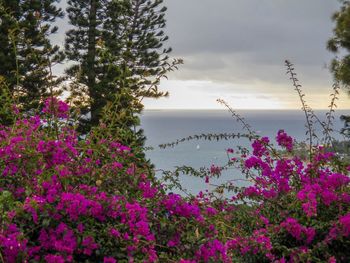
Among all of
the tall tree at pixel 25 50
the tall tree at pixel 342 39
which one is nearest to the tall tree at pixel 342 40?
the tall tree at pixel 342 39

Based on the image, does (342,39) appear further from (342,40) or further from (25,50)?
(25,50)

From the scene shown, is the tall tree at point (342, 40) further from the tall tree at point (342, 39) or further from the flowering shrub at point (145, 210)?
the flowering shrub at point (145, 210)

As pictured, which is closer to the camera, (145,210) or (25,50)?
(145,210)

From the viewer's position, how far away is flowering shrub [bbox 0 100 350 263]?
2252 mm

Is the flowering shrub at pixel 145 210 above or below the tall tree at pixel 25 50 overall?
below

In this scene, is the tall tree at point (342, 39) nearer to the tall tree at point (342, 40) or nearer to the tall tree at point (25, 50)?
the tall tree at point (342, 40)

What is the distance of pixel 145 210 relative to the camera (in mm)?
2428

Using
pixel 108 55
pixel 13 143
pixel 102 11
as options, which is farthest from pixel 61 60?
pixel 13 143

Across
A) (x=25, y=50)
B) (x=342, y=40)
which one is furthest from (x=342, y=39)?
(x=25, y=50)

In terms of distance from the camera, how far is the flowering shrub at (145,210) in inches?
88.7

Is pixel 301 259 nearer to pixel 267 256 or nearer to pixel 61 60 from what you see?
pixel 267 256

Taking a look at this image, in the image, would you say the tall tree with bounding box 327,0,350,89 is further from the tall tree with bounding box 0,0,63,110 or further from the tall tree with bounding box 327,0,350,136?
the tall tree with bounding box 0,0,63,110

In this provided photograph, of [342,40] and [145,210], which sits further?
[342,40]

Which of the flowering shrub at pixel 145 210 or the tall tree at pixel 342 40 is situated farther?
the tall tree at pixel 342 40
